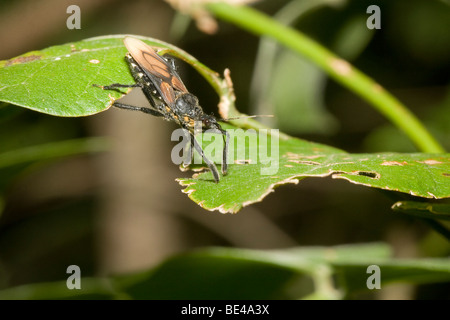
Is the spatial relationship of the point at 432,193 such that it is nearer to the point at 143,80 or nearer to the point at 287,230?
the point at 143,80

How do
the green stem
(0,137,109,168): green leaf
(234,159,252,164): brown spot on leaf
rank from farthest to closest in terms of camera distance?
the green stem < (0,137,109,168): green leaf < (234,159,252,164): brown spot on leaf

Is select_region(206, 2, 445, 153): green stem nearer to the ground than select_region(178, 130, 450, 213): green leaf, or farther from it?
farther from it

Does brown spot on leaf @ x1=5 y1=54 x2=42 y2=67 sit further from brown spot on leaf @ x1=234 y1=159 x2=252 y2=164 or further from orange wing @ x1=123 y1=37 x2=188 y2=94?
brown spot on leaf @ x1=234 y1=159 x2=252 y2=164

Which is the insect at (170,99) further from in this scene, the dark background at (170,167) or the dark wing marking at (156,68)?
the dark background at (170,167)

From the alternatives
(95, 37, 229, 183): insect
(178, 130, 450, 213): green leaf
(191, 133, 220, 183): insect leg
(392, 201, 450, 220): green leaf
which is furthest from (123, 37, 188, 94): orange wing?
(392, 201, 450, 220): green leaf

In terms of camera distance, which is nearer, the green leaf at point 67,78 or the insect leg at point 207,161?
the green leaf at point 67,78

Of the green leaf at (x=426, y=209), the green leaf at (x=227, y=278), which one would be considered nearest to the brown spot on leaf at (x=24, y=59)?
the green leaf at (x=227, y=278)

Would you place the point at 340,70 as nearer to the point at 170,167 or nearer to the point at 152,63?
the point at 152,63
